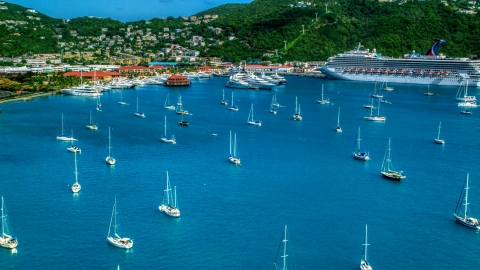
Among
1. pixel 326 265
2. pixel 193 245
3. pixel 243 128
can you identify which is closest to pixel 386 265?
pixel 326 265

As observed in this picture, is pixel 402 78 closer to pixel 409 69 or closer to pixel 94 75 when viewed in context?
pixel 409 69

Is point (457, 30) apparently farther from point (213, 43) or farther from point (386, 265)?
point (386, 265)

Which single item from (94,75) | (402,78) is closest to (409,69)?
(402,78)

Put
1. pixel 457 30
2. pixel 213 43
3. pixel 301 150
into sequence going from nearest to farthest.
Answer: pixel 301 150 < pixel 457 30 < pixel 213 43

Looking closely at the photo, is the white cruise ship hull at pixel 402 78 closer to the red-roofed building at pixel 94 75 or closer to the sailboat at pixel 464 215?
the red-roofed building at pixel 94 75

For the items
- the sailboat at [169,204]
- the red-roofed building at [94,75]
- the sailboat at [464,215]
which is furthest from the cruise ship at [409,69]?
the sailboat at [169,204]

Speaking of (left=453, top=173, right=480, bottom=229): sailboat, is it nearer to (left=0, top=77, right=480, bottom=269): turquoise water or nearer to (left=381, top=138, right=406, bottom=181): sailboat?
(left=0, top=77, right=480, bottom=269): turquoise water
